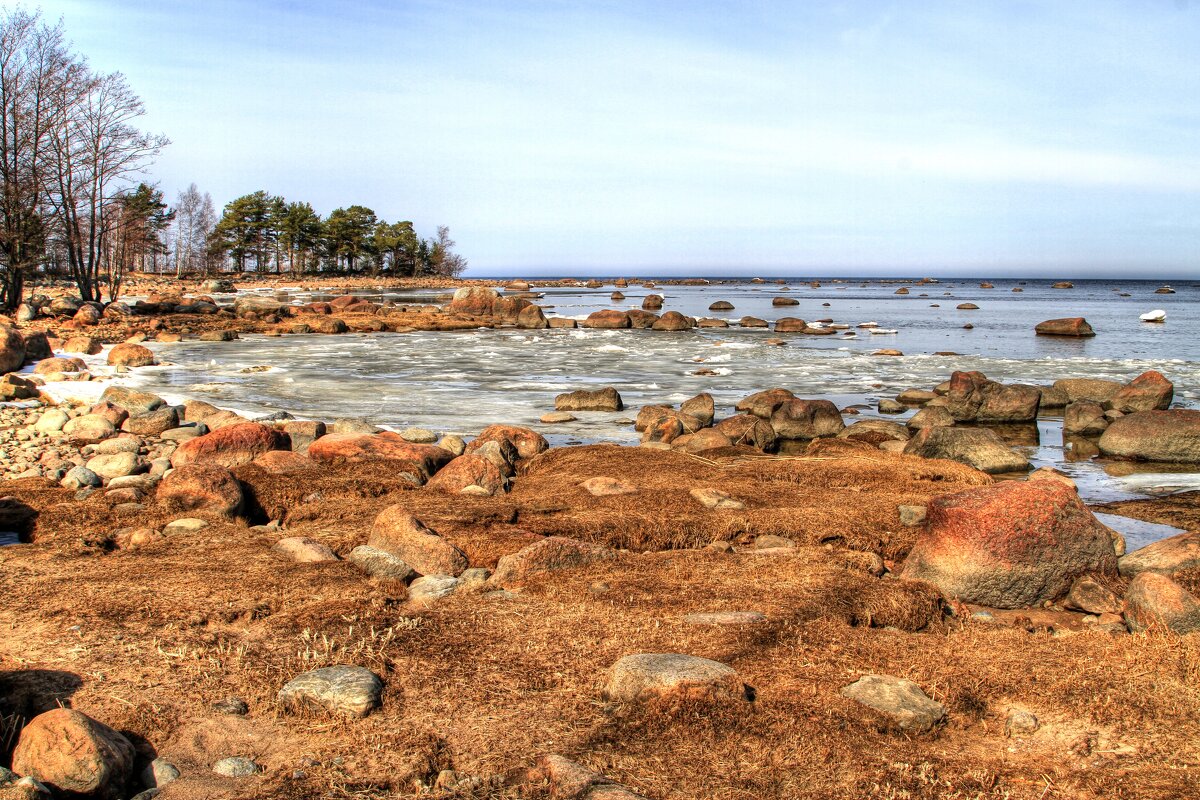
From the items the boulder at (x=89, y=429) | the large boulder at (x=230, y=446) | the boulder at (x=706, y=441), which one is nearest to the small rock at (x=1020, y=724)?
the large boulder at (x=230, y=446)

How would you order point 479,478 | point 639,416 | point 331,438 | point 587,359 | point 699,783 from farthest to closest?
point 587,359 → point 639,416 → point 331,438 → point 479,478 → point 699,783

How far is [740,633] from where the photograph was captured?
543cm

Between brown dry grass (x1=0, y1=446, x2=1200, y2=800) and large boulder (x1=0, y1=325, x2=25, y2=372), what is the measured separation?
1153 centimetres

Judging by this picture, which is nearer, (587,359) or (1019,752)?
(1019,752)

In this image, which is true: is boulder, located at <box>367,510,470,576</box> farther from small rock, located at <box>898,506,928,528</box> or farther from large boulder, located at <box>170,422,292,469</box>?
small rock, located at <box>898,506,928,528</box>

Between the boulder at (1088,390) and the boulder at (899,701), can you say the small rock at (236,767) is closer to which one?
the boulder at (899,701)

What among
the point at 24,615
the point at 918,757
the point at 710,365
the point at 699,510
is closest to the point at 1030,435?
the point at 699,510

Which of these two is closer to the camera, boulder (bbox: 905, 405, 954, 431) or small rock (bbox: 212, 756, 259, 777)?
small rock (bbox: 212, 756, 259, 777)

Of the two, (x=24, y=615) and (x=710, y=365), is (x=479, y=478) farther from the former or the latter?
(x=710, y=365)

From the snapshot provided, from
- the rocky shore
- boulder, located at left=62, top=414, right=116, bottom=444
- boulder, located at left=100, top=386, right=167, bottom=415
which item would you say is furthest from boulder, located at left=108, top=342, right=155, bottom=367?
the rocky shore

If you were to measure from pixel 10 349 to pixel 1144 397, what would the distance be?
77.1ft

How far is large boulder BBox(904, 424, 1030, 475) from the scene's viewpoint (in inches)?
525

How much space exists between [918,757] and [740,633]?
1.48m

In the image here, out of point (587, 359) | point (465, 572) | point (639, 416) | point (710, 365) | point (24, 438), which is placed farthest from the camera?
point (587, 359)
